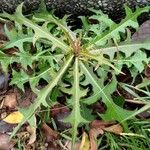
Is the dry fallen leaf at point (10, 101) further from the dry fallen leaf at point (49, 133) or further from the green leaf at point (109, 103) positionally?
the green leaf at point (109, 103)

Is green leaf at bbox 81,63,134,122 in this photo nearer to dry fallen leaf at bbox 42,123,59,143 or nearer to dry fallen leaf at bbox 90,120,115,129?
dry fallen leaf at bbox 90,120,115,129

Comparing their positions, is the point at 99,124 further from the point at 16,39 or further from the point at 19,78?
the point at 16,39

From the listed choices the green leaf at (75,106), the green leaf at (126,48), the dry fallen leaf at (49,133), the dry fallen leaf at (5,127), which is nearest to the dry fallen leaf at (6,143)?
the dry fallen leaf at (5,127)

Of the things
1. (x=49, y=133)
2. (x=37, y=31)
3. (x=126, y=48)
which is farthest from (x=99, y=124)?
(x=37, y=31)

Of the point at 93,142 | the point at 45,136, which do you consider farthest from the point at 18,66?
the point at 93,142

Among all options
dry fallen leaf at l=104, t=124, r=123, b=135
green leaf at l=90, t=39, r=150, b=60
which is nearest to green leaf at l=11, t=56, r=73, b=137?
green leaf at l=90, t=39, r=150, b=60

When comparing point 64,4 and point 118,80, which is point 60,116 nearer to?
point 118,80
